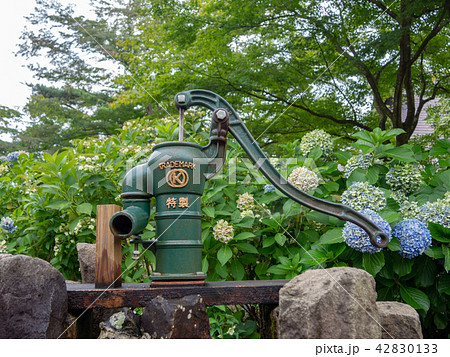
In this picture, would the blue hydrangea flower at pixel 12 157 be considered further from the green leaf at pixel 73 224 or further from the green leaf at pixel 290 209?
the green leaf at pixel 290 209

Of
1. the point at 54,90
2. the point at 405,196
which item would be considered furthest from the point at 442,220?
the point at 54,90

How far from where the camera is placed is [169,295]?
161cm

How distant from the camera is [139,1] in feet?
48.0

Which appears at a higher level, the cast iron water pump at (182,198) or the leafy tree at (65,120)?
the leafy tree at (65,120)

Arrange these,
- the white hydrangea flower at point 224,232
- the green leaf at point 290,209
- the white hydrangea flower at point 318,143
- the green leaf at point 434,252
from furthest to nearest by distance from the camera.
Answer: the white hydrangea flower at point 318,143, the green leaf at point 290,209, the white hydrangea flower at point 224,232, the green leaf at point 434,252

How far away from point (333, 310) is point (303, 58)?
667 centimetres

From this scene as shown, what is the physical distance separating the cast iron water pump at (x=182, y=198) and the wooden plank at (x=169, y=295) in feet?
0.34

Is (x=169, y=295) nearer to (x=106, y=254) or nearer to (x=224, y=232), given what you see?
(x=106, y=254)

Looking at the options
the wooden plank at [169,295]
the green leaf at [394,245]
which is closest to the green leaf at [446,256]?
the green leaf at [394,245]

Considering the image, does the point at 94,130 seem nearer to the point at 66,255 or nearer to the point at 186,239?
the point at 66,255

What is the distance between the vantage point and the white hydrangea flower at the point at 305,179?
8.05 ft

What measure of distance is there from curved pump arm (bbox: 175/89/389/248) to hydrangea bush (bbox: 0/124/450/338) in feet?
0.68

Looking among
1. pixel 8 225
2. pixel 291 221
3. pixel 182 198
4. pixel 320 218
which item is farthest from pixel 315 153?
pixel 8 225

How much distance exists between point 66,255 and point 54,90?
15422 millimetres
